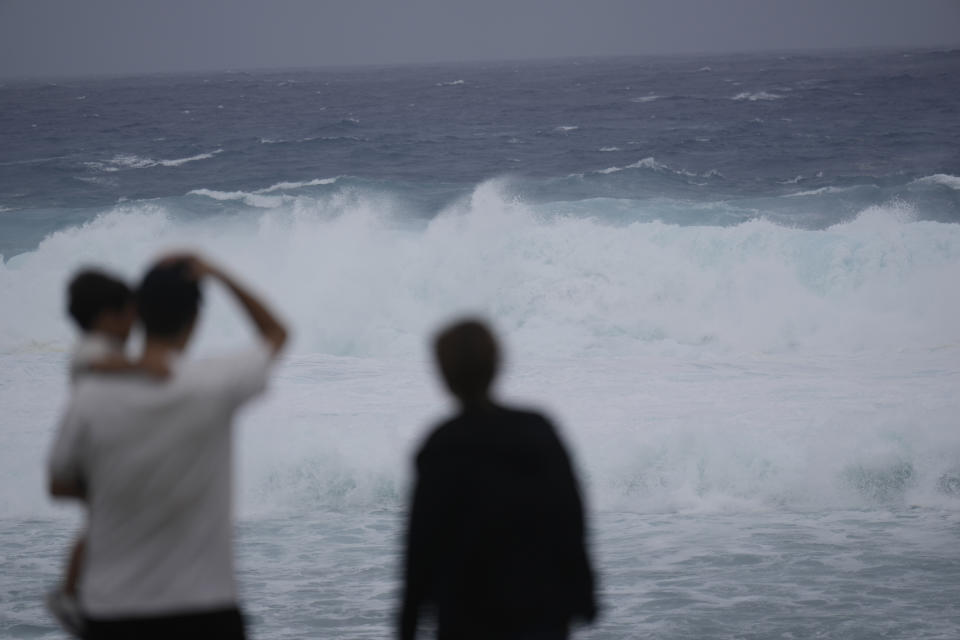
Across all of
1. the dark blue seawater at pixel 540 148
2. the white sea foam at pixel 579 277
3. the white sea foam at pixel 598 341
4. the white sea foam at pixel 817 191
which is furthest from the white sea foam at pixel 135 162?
the white sea foam at pixel 817 191

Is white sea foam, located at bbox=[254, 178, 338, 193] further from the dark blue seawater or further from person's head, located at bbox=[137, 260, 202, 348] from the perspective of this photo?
person's head, located at bbox=[137, 260, 202, 348]

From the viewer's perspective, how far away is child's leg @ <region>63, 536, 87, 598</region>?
2225 mm

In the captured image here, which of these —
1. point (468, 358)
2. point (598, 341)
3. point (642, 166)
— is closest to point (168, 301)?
point (468, 358)

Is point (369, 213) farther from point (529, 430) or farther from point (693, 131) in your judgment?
point (529, 430)

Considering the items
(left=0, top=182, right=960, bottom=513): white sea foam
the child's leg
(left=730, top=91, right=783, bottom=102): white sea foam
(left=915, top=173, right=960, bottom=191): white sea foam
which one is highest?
(left=730, top=91, right=783, bottom=102): white sea foam

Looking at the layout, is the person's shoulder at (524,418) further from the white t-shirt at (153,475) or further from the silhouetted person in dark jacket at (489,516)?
the white t-shirt at (153,475)

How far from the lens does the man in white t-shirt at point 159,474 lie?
2064mm

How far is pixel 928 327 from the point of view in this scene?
14234 mm

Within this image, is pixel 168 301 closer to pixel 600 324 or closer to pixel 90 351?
pixel 90 351

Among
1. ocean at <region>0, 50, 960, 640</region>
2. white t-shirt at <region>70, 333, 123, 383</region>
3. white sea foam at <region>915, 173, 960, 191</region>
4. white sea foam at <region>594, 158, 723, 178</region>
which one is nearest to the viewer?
white t-shirt at <region>70, 333, 123, 383</region>

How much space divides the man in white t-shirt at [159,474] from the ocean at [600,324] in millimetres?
3724

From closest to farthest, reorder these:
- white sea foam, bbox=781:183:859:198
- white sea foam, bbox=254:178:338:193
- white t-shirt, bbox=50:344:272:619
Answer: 1. white t-shirt, bbox=50:344:272:619
2. white sea foam, bbox=781:183:859:198
3. white sea foam, bbox=254:178:338:193

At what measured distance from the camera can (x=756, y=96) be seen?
3512 cm

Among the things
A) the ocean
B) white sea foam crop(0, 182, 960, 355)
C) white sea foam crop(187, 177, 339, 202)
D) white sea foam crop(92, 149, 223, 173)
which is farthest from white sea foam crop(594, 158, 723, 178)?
white sea foam crop(92, 149, 223, 173)
